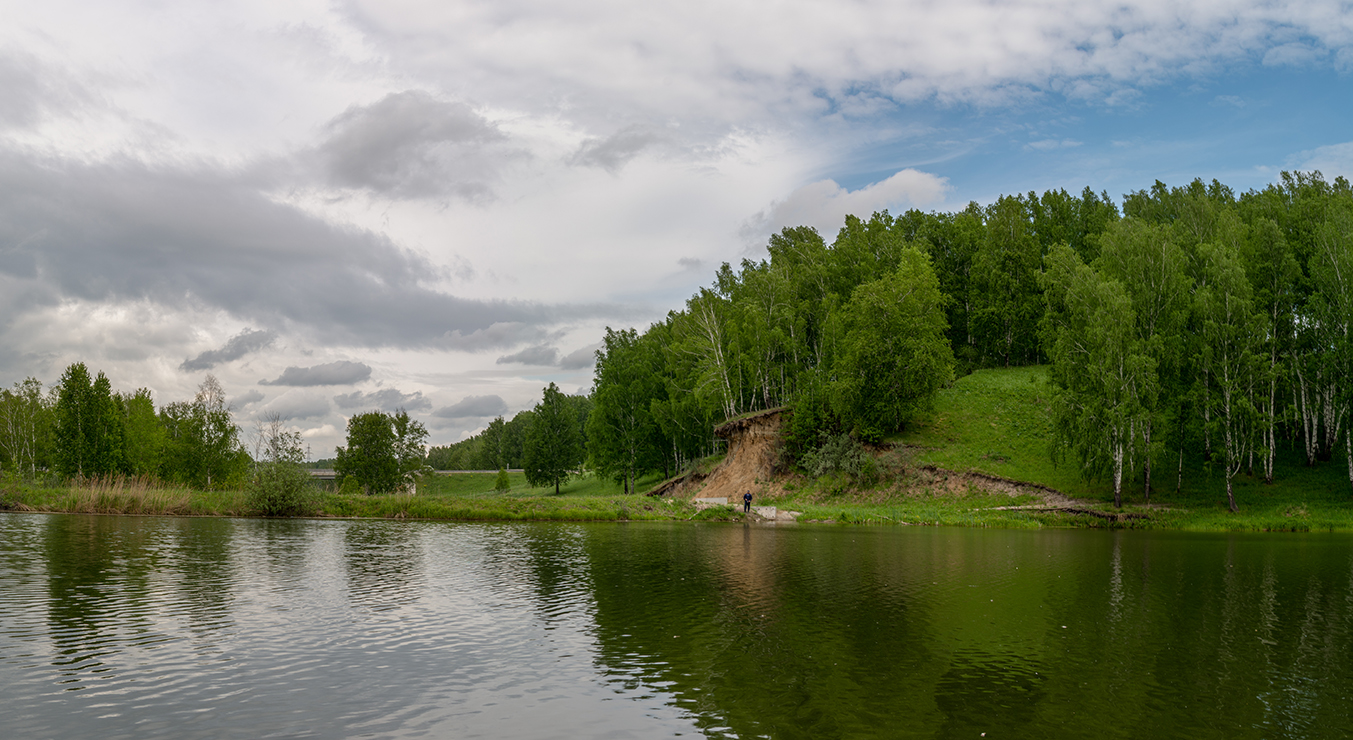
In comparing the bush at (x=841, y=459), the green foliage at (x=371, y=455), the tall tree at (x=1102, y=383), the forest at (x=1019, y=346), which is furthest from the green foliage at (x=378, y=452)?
the tall tree at (x=1102, y=383)

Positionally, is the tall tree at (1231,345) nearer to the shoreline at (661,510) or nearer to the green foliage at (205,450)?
the shoreline at (661,510)

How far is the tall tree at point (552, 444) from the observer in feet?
341

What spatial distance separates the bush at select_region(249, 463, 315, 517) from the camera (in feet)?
177

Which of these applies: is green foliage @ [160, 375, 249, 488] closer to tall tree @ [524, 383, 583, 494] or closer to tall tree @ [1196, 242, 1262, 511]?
tall tree @ [524, 383, 583, 494]

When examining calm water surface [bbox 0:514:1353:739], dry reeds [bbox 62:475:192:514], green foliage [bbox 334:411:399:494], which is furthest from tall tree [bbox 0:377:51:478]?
calm water surface [bbox 0:514:1353:739]

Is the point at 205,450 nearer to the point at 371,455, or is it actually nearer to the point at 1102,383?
the point at 371,455

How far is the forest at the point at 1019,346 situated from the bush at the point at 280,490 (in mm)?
32025

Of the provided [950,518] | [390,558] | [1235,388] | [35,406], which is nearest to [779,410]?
[950,518]

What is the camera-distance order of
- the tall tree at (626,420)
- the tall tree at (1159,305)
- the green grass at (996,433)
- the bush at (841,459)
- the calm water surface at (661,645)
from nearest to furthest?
the calm water surface at (661,645) < the tall tree at (1159,305) < the green grass at (996,433) < the bush at (841,459) < the tall tree at (626,420)

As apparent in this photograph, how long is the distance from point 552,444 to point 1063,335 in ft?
Answer: 222

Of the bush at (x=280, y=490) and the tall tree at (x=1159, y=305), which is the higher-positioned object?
the tall tree at (x=1159, y=305)

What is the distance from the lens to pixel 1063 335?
56.8 meters

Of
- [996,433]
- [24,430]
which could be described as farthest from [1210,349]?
[24,430]

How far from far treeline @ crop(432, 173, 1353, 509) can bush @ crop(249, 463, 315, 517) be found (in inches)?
1531
